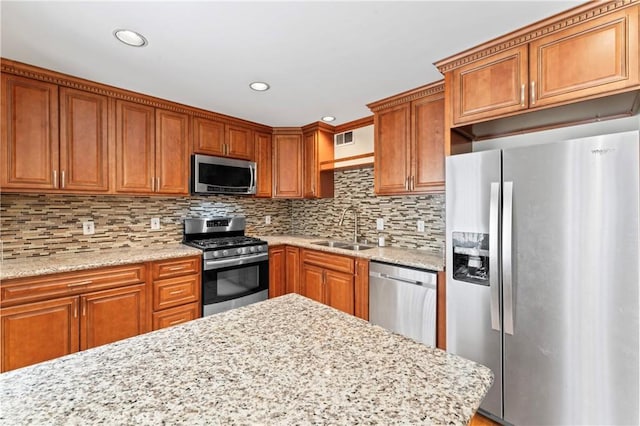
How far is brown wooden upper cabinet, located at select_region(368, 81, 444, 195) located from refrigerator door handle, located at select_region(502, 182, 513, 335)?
73 cm

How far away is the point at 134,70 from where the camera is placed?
84.0 inches

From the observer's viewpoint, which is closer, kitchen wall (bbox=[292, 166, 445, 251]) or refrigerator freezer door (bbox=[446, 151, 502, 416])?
refrigerator freezer door (bbox=[446, 151, 502, 416])

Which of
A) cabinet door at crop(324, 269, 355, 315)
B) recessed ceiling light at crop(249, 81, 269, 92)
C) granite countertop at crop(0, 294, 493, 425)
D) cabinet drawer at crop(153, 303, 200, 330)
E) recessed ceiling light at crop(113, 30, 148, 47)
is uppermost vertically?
recessed ceiling light at crop(249, 81, 269, 92)

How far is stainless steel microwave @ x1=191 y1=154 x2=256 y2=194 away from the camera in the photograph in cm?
296

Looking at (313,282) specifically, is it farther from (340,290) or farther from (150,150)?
(150,150)

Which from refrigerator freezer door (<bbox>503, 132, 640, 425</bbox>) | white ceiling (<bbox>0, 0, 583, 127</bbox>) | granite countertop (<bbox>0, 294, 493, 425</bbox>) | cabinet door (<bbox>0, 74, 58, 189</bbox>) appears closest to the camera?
granite countertop (<bbox>0, 294, 493, 425</bbox>)

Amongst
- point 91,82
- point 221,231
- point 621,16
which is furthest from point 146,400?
point 221,231

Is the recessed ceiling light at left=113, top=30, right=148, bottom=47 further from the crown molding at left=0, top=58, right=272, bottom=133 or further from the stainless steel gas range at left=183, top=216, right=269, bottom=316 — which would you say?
the stainless steel gas range at left=183, top=216, right=269, bottom=316

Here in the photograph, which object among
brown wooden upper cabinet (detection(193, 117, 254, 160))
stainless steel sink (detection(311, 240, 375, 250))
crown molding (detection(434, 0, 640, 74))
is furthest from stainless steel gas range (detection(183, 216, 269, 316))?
crown molding (detection(434, 0, 640, 74))

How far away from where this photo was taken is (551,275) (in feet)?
4.96

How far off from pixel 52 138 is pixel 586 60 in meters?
3.52

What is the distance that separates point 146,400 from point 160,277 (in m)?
2.10

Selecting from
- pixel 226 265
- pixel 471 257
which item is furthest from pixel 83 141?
pixel 471 257

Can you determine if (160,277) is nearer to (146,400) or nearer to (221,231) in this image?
(221,231)
